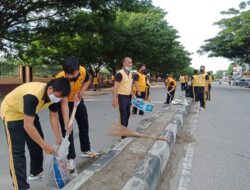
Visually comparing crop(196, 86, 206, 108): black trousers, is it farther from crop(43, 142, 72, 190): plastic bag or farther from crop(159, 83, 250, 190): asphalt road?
crop(43, 142, 72, 190): plastic bag

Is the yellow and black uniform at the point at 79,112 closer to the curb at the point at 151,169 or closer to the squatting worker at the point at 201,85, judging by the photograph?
the curb at the point at 151,169

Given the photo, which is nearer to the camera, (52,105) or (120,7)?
(52,105)

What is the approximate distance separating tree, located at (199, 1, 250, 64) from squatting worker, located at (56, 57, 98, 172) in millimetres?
35936

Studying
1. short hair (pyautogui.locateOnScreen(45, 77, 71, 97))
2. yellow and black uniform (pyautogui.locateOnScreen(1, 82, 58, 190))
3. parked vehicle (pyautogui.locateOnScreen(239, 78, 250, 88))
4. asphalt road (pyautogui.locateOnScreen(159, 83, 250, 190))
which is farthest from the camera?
parked vehicle (pyautogui.locateOnScreen(239, 78, 250, 88))

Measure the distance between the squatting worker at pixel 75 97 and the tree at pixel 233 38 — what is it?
35936 millimetres

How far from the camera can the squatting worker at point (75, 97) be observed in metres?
4.64

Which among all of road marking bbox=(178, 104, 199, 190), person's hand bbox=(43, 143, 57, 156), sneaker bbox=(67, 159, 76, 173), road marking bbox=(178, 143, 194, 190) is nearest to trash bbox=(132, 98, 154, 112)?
road marking bbox=(178, 104, 199, 190)

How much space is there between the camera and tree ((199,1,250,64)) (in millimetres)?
39759

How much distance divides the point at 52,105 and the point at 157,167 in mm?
1715

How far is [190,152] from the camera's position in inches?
262

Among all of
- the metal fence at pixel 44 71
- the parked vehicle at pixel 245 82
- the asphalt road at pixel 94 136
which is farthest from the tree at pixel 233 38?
the asphalt road at pixel 94 136

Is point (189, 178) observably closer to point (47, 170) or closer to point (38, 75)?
point (47, 170)

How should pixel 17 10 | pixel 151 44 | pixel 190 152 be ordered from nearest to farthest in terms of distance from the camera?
pixel 190 152 → pixel 17 10 → pixel 151 44

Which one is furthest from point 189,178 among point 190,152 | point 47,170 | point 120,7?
point 120,7
